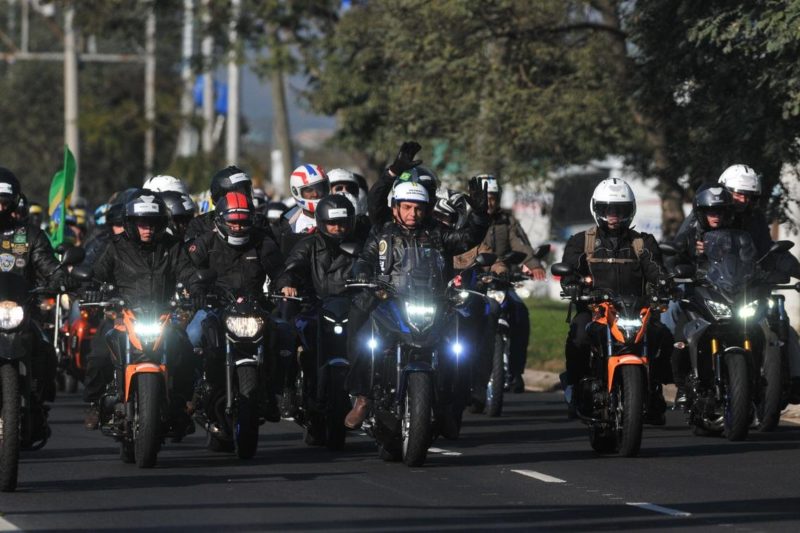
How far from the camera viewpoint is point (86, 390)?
535 inches

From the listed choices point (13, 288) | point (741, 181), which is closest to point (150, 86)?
point (741, 181)

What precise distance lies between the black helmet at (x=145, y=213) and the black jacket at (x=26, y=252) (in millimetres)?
651

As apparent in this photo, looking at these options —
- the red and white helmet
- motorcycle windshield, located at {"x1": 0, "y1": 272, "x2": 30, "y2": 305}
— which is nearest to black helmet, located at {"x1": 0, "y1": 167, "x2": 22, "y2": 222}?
motorcycle windshield, located at {"x1": 0, "y1": 272, "x2": 30, "y2": 305}

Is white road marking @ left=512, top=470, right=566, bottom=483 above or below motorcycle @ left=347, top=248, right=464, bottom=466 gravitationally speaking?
below

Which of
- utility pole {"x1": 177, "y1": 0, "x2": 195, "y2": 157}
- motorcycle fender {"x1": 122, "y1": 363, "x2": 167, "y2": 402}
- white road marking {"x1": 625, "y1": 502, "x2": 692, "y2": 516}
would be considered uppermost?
utility pole {"x1": 177, "y1": 0, "x2": 195, "y2": 157}

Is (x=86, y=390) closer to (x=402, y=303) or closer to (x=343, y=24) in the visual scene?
(x=402, y=303)

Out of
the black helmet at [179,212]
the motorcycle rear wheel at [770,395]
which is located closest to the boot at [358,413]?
the motorcycle rear wheel at [770,395]

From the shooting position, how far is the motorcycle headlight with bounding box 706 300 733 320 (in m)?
14.8

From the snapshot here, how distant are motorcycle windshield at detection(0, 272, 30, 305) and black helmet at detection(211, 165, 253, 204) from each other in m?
4.02

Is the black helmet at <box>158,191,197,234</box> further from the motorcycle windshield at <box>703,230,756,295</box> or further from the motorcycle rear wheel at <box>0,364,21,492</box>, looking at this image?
the motorcycle rear wheel at <box>0,364,21,492</box>

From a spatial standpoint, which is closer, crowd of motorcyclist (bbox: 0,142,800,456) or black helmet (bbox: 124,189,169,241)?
crowd of motorcyclist (bbox: 0,142,800,456)

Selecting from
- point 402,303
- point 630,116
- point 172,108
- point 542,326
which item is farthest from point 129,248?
point 172,108

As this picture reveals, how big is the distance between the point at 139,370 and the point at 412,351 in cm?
174

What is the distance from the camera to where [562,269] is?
543 inches
